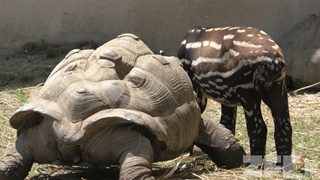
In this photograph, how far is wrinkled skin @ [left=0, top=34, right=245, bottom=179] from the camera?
4.77 metres

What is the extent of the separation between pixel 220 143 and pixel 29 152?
1.52 meters

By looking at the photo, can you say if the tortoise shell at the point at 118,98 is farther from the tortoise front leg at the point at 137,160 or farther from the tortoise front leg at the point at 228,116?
the tortoise front leg at the point at 228,116

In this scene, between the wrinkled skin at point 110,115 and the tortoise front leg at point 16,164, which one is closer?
the wrinkled skin at point 110,115

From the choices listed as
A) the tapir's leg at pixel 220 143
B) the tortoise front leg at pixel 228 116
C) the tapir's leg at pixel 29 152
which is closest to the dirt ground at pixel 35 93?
the tapir's leg at pixel 220 143

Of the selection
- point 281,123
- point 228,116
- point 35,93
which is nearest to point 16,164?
point 281,123

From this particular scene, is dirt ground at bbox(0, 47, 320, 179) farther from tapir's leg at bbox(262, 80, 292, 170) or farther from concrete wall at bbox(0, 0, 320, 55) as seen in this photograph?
concrete wall at bbox(0, 0, 320, 55)

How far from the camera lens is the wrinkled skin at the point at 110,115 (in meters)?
4.77

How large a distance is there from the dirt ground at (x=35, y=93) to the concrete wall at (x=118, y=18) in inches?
16.1

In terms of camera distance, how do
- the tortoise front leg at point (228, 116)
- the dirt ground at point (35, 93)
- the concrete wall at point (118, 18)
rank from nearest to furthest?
1. the dirt ground at point (35, 93)
2. the tortoise front leg at point (228, 116)
3. the concrete wall at point (118, 18)

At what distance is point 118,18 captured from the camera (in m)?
11.7

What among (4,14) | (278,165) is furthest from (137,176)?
(4,14)

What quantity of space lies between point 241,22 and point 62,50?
2898 millimetres

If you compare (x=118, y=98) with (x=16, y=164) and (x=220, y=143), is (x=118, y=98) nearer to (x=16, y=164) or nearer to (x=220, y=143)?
(x=16, y=164)

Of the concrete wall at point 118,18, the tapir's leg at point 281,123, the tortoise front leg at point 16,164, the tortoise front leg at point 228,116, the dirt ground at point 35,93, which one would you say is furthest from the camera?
the concrete wall at point 118,18
